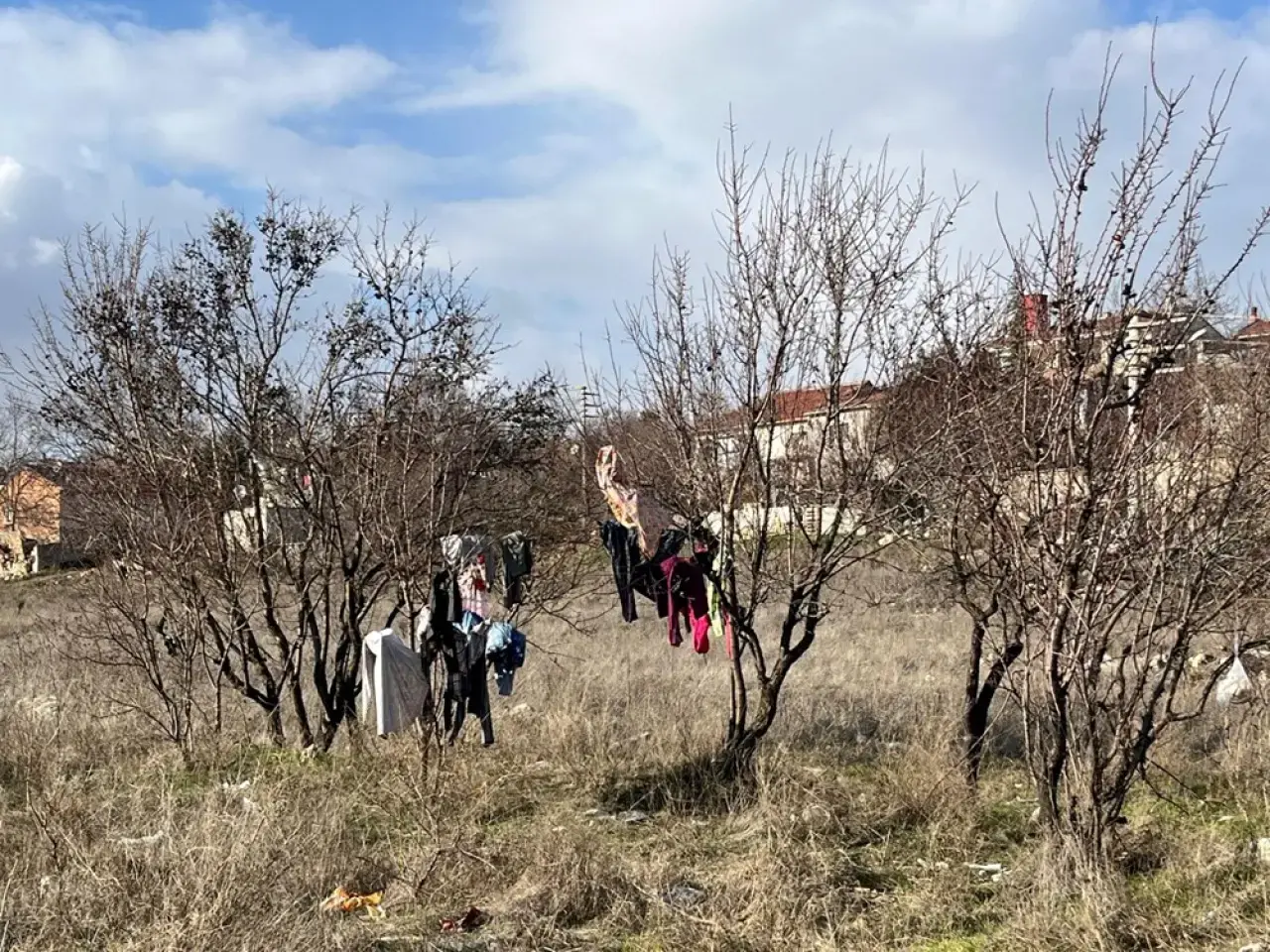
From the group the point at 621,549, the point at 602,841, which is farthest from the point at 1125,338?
the point at 602,841

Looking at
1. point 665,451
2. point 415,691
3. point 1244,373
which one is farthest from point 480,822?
point 1244,373

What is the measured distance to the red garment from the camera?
6.37m

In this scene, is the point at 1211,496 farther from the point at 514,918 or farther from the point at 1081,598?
the point at 514,918

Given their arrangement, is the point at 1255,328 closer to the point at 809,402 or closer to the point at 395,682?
the point at 809,402

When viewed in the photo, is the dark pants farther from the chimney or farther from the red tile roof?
the red tile roof

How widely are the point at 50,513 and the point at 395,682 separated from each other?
22582 millimetres

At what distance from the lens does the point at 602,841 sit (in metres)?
5.47

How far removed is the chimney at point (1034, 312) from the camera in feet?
15.0

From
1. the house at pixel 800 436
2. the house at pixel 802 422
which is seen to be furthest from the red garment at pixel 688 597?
the house at pixel 802 422

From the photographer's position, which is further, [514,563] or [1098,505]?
[514,563]

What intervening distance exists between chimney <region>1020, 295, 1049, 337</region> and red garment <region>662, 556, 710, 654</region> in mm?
2348

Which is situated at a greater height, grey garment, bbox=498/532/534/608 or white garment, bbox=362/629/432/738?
grey garment, bbox=498/532/534/608

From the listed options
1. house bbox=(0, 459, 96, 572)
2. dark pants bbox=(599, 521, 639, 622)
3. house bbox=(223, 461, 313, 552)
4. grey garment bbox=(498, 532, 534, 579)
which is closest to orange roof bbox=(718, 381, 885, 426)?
dark pants bbox=(599, 521, 639, 622)

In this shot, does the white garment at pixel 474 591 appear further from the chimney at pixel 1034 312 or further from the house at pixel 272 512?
the chimney at pixel 1034 312
